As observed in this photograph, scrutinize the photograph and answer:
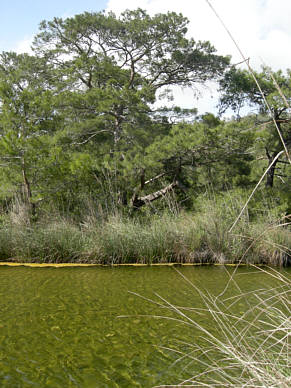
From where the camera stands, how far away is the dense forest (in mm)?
6273

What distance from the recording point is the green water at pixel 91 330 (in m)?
2.14

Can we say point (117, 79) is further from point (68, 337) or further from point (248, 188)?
point (68, 337)

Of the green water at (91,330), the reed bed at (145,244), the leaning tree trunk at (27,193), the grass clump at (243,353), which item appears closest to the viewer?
the grass clump at (243,353)

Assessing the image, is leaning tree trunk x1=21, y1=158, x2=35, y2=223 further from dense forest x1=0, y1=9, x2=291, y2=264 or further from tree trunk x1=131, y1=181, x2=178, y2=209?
tree trunk x1=131, y1=181, x2=178, y2=209

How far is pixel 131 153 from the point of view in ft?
28.9

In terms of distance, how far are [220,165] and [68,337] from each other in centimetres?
743

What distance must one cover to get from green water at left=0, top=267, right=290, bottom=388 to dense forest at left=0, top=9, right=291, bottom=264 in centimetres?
137

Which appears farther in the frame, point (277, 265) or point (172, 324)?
point (277, 265)

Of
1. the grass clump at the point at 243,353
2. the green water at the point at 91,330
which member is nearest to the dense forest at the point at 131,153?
the green water at the point at 91,330

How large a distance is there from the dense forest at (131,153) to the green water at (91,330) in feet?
4.50

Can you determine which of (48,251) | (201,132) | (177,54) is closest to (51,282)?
(48,251)

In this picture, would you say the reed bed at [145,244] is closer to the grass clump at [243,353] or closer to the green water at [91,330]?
the green water at [91,330]

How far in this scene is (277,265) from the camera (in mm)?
6273

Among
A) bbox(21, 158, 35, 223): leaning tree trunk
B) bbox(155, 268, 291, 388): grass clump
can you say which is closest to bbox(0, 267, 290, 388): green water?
Answer: bbox(155, 268, 291, 388): grass clump
